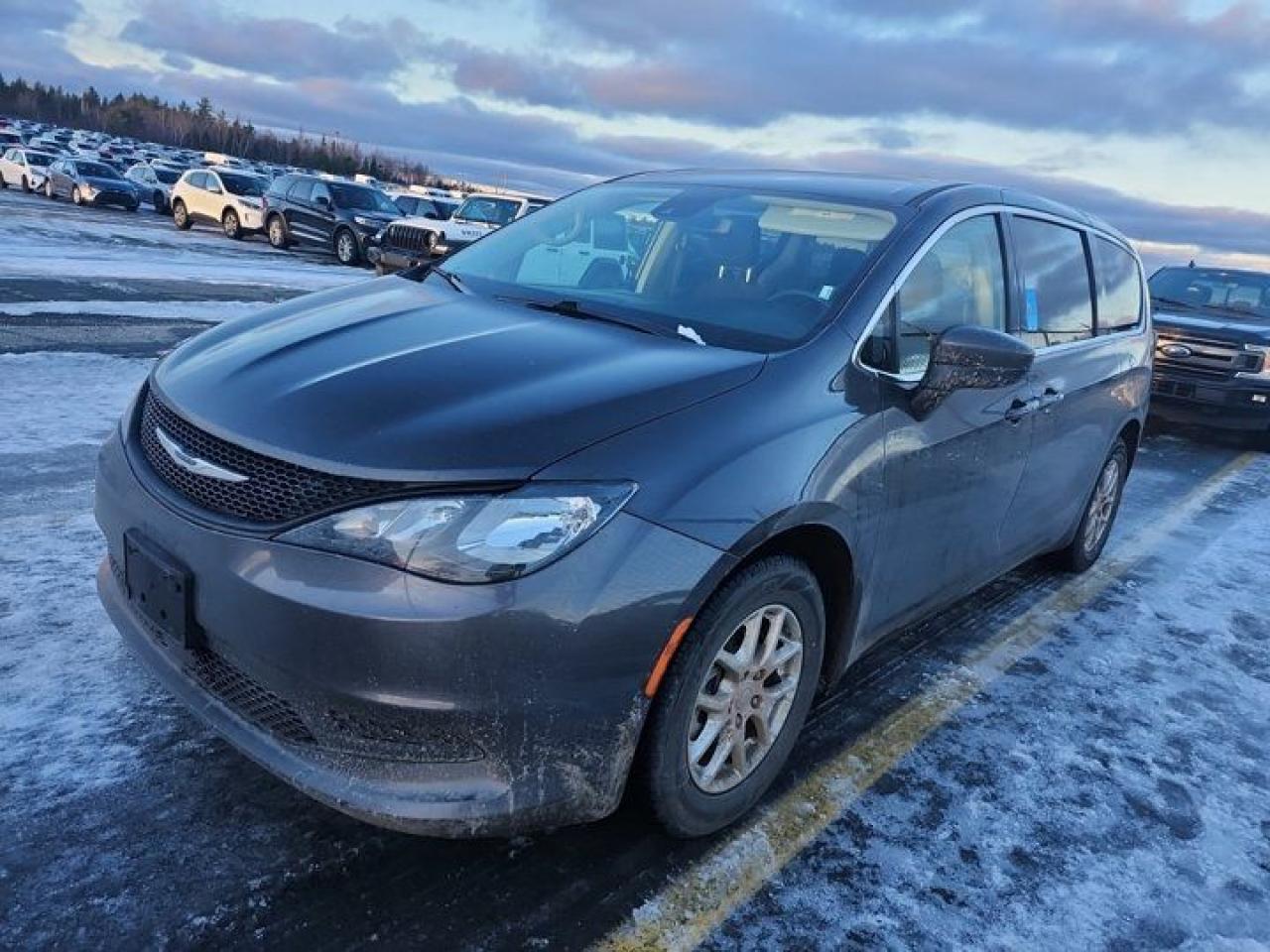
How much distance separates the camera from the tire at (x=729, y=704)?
7.83 ft

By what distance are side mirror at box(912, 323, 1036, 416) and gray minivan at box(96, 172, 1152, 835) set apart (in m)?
0.01

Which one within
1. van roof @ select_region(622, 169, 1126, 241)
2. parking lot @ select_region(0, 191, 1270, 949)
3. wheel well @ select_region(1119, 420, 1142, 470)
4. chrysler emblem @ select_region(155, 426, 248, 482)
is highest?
van roof @ select_region(622, 169, 1126, 241)

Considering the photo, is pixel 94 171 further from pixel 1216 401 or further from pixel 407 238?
pixel 1216 401

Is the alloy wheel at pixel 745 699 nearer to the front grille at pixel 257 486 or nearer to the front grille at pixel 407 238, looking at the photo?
the front grille at pixel 257 486

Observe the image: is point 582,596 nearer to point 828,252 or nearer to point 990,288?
point 828,252

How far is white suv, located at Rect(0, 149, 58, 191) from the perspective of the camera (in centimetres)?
3538

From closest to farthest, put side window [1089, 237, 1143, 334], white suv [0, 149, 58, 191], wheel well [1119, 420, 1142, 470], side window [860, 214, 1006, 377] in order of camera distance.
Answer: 1. side window [860, 214, 1006, 377]
2. side window [1089, 237, 1143, 334]
3. wheel well [1119, 420, 1142, 470]
4. white suv [0, 149, 58, 191]

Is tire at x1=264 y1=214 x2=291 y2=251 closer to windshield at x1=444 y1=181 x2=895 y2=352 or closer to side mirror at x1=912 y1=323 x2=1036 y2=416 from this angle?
windshield at x1=444 y1=181 x2=895 y2=352

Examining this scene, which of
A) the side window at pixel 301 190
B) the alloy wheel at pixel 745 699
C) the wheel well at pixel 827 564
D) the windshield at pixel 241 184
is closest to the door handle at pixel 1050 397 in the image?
the wheel well at pixel 827 564

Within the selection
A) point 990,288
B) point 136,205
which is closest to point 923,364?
point 990,288

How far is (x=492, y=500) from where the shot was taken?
2.15 m

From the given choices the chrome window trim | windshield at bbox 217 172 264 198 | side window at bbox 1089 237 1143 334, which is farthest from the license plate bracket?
windshield at bbox 217 172 264 198

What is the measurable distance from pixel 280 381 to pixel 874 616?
185 cm

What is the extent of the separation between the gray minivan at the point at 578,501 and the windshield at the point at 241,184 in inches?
972
